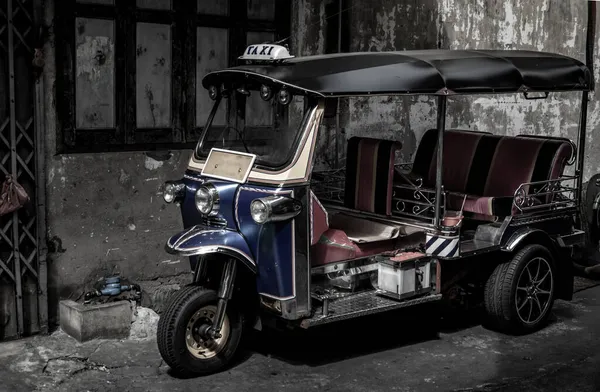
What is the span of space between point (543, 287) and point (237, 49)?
3818 millimetres

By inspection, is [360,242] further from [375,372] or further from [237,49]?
[237,49]

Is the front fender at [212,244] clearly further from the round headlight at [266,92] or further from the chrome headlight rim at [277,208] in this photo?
the round headlight at [266,92]

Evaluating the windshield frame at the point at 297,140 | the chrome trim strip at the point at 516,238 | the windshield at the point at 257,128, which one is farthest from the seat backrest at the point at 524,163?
the windshield frame at the point at 297,140

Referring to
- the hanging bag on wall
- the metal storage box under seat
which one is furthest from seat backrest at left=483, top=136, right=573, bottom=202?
the hanging bag on wall

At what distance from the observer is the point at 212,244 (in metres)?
6.57

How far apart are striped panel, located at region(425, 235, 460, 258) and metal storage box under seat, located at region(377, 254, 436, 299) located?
0.10 m

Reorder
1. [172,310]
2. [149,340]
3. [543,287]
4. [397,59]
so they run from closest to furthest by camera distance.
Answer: [172,310] < [397,59] < [149,340] < [543,287]

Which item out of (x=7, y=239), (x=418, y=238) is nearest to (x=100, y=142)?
(x=7, y=239)

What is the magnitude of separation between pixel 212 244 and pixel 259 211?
44 cm

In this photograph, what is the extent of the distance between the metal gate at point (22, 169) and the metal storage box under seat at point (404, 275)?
300cm

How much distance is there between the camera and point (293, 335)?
7.98 meters

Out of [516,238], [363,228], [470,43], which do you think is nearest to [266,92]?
Result: [363,228]

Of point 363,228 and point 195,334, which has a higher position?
point 363,228

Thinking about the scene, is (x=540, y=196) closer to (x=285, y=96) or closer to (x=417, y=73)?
(x=417, y=73)
